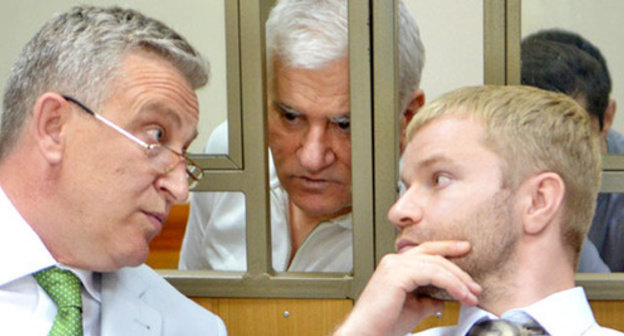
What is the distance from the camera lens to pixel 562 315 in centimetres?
137

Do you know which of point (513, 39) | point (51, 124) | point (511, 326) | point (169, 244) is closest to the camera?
point (511, 326)

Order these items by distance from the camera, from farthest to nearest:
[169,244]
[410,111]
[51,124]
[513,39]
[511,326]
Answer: [169,244]
[410,111]
[513,39]
[51,124]
[511,326]

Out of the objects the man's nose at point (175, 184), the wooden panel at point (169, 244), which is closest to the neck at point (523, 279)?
the man's nose at point (175, 184)

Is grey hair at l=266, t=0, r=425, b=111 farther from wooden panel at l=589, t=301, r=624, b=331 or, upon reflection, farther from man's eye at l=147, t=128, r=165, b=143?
wooden panel at l=589, t=301, r=624, b=331

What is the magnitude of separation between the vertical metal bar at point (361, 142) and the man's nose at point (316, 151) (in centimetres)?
5

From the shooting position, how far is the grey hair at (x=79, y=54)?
4.75ft

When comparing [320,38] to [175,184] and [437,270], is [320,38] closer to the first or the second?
[175,184]

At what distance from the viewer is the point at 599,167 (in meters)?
1.45

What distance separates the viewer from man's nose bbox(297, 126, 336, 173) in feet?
5.49

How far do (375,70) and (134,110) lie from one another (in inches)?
18.1

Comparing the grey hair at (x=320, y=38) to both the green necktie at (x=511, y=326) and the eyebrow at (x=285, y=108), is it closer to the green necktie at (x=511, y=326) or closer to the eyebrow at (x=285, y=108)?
the eyebrow at (x=285, y=108)

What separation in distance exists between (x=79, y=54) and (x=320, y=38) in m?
0.47

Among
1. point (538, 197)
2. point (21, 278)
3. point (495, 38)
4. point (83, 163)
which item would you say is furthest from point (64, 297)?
point (495, 38)

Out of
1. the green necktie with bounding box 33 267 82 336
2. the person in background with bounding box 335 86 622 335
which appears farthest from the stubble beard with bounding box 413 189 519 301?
the green necktie with bounding box 33 267 82 336
